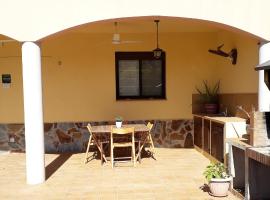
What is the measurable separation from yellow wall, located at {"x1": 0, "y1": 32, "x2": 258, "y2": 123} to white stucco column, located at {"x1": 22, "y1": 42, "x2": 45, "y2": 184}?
10.0ft

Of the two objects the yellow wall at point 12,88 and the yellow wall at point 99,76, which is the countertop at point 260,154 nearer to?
the yellow wall at point 99,76

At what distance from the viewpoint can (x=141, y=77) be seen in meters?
8.96

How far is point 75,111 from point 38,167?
10.4 feet

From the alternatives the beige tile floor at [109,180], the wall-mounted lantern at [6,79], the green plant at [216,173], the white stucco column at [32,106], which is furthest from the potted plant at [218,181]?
the wall-mounted lantern at [6,79]

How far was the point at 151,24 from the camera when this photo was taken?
25.9 feet

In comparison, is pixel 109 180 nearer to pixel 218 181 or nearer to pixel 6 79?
pixel 218 181

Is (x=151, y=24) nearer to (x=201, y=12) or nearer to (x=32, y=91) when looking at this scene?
(x=201, y=12)

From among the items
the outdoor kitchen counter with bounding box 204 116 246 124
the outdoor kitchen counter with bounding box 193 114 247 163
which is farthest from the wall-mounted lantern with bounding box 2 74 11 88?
the outdoor kitchen counter with bounding box 204 116 246 124

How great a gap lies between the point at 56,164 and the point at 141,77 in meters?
3.15

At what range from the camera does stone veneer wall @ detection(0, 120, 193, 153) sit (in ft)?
28.5

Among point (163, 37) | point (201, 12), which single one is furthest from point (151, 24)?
point (201, 12)

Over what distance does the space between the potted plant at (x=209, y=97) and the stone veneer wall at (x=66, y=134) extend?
0.74 meters

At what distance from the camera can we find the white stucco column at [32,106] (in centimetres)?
553

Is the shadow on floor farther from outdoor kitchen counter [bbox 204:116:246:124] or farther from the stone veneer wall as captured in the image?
outdoor kitchen counter [bbox 204:116:246:124]
